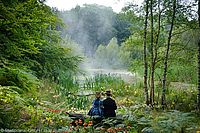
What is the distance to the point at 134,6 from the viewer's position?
32.1 feet

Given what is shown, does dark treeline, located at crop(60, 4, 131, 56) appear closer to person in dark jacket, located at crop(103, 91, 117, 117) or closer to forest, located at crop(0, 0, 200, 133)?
forest, located at crop(0, 0, 200, 133)

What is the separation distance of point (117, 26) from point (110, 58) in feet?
21.7

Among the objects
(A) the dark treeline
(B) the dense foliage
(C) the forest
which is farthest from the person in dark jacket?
(A) the dark treeline

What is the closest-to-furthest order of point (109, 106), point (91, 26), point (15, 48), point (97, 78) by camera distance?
point (15, 48) < point (109, 106) < point (97, 78) < point (91, 26)

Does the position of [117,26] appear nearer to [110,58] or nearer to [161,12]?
[110,58]

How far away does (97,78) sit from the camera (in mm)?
13148

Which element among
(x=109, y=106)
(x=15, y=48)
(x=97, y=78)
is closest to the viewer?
(x=15, y=48)

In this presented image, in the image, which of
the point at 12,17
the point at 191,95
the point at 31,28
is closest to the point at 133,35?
the point at 191,95

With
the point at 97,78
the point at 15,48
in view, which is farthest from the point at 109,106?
the point at 97,78

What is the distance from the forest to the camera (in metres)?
4.87

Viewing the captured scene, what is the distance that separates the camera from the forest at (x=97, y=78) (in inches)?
192

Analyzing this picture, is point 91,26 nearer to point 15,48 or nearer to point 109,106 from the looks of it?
point 109,106

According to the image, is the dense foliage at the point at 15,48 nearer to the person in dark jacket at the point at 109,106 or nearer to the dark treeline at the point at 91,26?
the person in dark jacket at the point at 109,106

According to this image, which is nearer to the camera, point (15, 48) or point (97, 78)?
point (15, 48)
